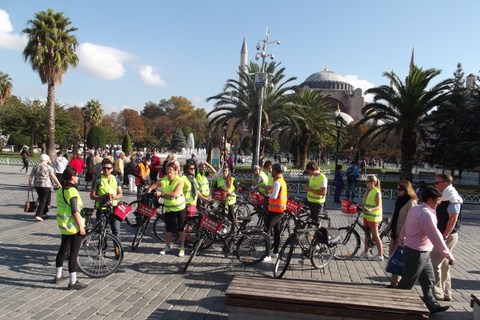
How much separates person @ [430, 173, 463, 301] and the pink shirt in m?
0.82

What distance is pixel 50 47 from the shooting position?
2656cm

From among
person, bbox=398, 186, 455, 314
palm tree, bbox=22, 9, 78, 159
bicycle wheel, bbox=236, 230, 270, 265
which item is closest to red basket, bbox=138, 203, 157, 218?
bicycle wheel, bbox=236, 230, 270, 265

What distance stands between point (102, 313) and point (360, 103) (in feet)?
337

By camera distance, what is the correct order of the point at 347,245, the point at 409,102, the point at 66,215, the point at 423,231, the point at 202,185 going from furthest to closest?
the point at 409,102
the point at 202,185
the point at 347,245
the point at 66,215
the point at 423,231

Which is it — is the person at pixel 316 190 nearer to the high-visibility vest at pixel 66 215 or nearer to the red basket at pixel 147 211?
the red basket at pixel 147 211

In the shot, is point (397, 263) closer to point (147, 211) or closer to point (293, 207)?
point (293, 207)

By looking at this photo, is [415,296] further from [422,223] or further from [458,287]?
[458,287]

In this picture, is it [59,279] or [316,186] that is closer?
[59,279]

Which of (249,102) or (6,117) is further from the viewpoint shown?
(6,117)

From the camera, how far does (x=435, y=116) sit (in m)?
20.9

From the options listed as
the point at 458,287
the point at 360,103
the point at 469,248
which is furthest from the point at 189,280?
the point at 360,103

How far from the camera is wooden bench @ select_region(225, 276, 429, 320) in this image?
357cm

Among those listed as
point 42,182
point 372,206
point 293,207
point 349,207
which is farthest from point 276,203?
point 42,182

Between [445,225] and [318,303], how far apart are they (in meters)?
2.64
